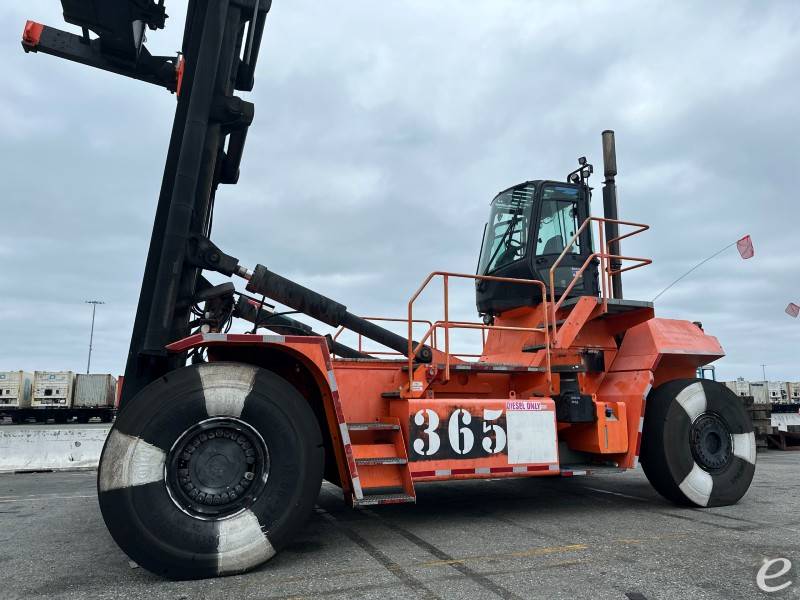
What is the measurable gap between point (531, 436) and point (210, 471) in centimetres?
318

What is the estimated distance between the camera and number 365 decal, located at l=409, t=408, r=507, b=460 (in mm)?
5379

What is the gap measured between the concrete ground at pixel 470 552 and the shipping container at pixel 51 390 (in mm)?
26064

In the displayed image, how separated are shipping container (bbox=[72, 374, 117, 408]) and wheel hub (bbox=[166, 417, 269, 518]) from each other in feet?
99.7

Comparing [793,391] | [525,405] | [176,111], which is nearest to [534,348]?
[525,405]

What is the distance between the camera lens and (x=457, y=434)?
549 centimetres

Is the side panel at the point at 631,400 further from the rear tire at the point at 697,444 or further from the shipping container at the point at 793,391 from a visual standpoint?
the shipping container at the point at 793,391

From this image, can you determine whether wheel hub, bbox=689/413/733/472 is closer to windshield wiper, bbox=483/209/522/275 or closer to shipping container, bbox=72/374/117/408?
windshield wiper, bbox=483/209/522/275

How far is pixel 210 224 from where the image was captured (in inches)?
233

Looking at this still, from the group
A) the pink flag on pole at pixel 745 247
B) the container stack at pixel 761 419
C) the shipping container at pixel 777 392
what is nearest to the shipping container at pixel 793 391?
the shipping container at pixel 777 392

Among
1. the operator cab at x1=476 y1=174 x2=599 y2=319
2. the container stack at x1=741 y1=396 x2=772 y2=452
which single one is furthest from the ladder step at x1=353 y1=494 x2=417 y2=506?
the container stack at x1=741 y1=396 x2=772 y2=452

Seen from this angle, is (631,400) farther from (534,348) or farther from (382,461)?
(382,461)

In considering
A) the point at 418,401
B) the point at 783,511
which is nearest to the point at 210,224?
the point at 418,401

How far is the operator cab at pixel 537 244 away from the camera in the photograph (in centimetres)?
728

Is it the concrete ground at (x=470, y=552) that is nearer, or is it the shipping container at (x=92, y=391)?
the concrete ground at (x=470, y=552)
